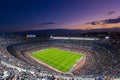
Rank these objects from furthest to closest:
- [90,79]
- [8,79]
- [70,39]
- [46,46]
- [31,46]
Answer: [70,39] → [46,46] → [31,46] → [90,79] → [8,79]

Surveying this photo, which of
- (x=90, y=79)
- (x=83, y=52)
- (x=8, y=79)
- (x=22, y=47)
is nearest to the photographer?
(x=8, y=79)

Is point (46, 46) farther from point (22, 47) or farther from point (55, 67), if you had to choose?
point (55, 67)

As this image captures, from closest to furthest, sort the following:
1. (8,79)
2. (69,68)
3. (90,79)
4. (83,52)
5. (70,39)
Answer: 1. (8,79)
2. (90,79)
3. (69,68)
4. (83,52)
5. (70,39)

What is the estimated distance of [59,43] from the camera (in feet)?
Answer: 335

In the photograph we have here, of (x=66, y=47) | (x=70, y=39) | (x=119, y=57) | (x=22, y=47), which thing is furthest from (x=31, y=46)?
(x=119, y=57)

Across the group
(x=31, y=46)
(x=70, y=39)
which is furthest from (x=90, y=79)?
(x=70, y=39)

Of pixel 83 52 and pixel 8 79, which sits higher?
pixel 8 79

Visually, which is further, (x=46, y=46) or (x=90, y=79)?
(x=46, y=46)

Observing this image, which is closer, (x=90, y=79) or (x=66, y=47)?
(x=90, y=79)

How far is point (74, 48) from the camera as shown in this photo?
87.5 meters

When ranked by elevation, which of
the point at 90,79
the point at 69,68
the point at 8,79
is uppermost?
the point at 8,79

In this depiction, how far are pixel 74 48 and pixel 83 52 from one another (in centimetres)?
957

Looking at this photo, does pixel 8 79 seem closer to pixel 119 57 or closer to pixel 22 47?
pixel 119 57

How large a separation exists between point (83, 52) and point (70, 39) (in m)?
29.6
